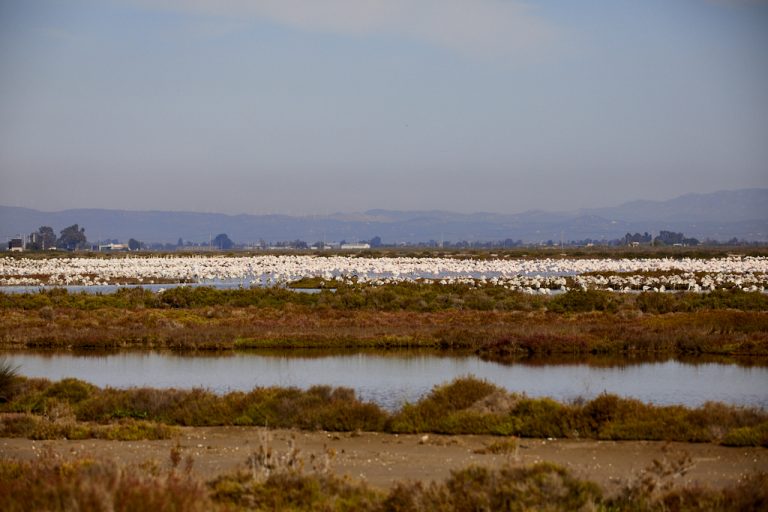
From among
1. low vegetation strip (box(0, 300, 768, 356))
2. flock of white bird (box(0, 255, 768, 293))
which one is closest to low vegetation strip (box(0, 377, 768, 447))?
low vegetation strip (box(0, 300, 768, 356))

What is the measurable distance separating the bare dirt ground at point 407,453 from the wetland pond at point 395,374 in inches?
123

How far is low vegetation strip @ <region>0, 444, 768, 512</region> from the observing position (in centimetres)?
812

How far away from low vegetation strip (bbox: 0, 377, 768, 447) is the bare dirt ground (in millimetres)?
282

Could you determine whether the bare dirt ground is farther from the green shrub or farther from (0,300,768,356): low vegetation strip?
(0,300,768,356): low vegetation strip

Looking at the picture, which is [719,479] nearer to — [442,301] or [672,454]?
[672,454]

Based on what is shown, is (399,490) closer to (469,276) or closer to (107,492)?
(107,492)

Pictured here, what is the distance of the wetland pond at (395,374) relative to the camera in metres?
18.5

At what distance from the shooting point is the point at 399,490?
9.09 meters

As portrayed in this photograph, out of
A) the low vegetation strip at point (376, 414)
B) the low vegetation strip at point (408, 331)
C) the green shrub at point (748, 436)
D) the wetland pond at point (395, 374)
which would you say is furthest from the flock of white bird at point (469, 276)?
the green shrub at point (748, 436)

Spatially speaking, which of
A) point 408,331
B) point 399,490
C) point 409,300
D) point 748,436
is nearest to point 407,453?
point 399,490

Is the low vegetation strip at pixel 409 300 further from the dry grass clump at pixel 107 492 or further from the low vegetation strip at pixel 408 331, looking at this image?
the dry grass clump at pixel 107 492

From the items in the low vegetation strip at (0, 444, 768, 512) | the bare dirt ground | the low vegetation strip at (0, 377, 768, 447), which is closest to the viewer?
the low vegetation strip at (0, 444, 768, 512)

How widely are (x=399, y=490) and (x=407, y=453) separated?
3.86m

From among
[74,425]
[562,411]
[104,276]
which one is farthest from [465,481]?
[104,276]
